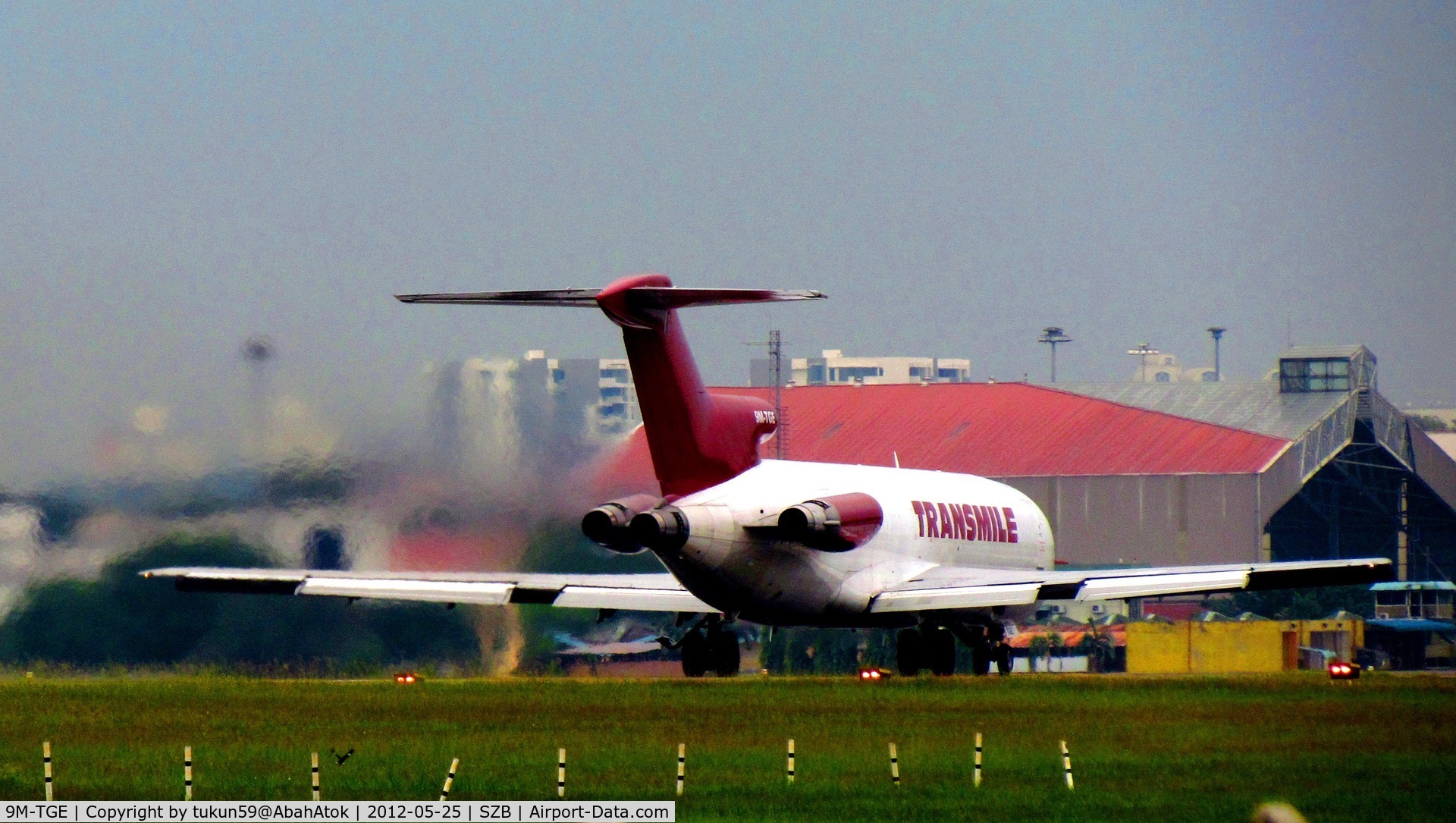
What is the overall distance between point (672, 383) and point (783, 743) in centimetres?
1308

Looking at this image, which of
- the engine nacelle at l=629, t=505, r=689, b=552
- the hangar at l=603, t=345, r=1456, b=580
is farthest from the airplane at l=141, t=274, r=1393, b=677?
the hangar at l=603, t=345, r=1456, b=580

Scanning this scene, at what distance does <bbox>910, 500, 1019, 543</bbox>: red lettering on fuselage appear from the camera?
158 ft

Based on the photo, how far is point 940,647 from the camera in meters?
46.5

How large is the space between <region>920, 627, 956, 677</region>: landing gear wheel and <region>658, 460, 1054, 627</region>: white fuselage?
2.65 ft

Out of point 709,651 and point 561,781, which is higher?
point 709,651

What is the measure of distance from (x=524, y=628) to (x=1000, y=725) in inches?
853

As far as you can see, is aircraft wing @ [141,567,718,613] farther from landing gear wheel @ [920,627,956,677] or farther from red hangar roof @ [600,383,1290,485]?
red hangar roof @ [600,383,1290,485]

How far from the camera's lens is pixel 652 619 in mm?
61250

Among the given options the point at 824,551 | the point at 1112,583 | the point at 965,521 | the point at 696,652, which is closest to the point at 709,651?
the point at 696,652

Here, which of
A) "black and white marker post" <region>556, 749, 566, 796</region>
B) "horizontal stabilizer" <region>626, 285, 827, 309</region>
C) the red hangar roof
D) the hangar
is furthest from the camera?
the red hangar roof

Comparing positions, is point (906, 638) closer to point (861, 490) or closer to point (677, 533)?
point (861, 490)

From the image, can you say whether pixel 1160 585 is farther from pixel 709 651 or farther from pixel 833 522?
pixel 709 651

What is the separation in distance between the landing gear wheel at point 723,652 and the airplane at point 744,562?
0.03 meters

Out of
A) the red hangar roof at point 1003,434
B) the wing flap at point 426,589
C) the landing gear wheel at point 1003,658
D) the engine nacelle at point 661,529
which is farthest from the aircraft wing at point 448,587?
the red hangar roof at point 1003,434
